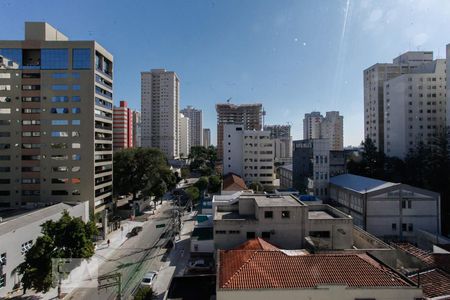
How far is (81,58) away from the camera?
2680cm

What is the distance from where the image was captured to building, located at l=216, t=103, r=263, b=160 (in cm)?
7612

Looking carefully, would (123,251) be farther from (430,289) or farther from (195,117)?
(195,117)

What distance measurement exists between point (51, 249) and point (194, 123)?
104459mm

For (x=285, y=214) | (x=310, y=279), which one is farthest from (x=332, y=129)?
(x=310, y=279)

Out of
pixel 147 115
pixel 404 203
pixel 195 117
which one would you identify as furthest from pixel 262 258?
pixel 195 117

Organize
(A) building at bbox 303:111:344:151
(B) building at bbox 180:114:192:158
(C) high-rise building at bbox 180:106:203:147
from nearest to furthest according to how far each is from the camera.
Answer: (A) building at bbox 303:111:344:151
(B) building at bbox 180:114:192:158
(C) high-rise building at bbox 180:106:203:147

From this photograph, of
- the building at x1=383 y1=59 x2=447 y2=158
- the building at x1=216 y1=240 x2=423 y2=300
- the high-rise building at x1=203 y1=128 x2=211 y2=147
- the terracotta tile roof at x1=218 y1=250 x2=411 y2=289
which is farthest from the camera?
the high-rise building at x1=203 y1=128 x2=211 y2=147

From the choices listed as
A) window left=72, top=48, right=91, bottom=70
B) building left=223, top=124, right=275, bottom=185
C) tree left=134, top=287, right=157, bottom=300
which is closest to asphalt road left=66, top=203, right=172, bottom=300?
tree left=134, top=287, right=157, bottom=300

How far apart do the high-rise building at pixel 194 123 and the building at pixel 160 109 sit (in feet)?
103

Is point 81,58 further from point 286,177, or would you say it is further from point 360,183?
point 286,177

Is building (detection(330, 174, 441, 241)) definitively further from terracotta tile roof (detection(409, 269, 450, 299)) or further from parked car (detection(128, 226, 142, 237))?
parked car (detection(128, 226, 142, 237))

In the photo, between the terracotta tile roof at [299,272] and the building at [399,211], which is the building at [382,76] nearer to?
the building at [399,211]

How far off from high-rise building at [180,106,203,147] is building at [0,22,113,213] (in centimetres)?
8750

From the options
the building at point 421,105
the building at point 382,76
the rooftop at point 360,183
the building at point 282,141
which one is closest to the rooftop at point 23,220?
the rooftop at point 360,183
